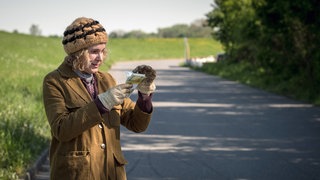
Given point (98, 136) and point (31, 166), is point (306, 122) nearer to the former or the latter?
point (31, 166)

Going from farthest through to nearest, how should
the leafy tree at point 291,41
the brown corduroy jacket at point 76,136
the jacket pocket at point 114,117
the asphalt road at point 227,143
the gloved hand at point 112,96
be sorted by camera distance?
1. the leafy tree at point 291,41
2. the asphalt road at point 227,143
3. the jacket pocket at point 114,117
4. the brown corduroy jacket at point 76,136
5. the gloved hand at point 112,96

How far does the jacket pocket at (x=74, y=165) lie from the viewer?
3.37 m

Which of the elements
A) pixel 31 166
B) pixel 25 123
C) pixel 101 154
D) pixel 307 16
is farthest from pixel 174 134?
pixel 307 16

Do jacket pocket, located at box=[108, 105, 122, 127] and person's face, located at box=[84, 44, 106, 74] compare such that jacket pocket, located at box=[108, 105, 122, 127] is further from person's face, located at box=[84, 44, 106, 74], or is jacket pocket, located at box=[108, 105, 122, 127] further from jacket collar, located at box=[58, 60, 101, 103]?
person's face, located at box=[84, 44, 106, 74]

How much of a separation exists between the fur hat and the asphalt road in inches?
186

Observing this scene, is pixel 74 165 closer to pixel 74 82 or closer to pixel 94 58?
pixel 74 82

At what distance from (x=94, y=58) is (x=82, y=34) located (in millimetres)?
144

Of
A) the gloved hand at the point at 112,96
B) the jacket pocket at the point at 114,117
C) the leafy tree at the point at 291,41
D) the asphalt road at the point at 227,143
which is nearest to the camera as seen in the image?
the gloved hand at the point at 112,96

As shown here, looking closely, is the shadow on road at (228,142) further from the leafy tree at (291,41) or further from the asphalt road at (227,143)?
the leafy tree at (291,41)

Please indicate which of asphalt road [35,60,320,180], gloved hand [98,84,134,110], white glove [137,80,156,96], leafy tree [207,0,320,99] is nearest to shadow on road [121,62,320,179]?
asphalt road [35,60,320,180]

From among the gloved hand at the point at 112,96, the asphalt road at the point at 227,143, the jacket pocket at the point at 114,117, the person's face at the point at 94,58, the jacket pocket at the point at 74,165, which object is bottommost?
the asphalt road at the point at 227,143

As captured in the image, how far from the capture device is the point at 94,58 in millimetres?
3387

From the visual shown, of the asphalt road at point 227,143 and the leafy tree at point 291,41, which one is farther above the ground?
the leafy tree at point 291,41

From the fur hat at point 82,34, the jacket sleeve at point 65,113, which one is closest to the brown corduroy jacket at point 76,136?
the jacket sleeve at point 65,113
